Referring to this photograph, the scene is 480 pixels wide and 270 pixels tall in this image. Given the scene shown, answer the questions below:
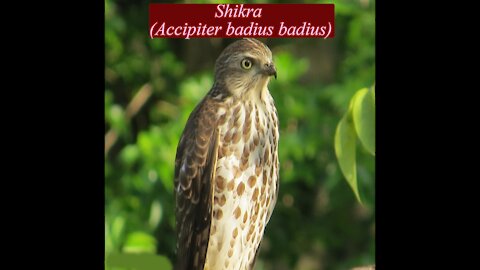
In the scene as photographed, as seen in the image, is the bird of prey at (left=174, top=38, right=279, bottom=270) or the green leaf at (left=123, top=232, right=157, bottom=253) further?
the green leaf at (left=123, top=232, right=157, bottom=253)

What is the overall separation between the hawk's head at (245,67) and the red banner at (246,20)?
0.15ft

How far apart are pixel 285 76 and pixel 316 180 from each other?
0.63 meters

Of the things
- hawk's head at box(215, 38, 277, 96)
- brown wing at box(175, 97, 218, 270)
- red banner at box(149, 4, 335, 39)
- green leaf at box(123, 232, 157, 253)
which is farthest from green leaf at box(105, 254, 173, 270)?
red banner at box(149, 4, 335, 39)

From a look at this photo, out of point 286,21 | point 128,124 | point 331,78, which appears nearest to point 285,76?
point 331,78

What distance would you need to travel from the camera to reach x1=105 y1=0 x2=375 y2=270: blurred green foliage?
11.6ft

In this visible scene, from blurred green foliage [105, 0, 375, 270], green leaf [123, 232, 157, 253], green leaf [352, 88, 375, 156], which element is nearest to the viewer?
green leaf [352, 88, 375, 156]

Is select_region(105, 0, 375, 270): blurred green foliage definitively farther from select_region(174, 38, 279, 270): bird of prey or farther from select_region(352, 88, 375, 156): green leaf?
select_region(352, 88, 375, 156): green leaf

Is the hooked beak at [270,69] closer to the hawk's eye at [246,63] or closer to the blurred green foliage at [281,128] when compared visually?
the hawk's eye at [246,63]

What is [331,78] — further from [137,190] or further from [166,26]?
[166,26]

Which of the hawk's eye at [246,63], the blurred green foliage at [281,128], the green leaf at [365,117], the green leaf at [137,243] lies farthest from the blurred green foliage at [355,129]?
the blurred green foliage at [281,128]

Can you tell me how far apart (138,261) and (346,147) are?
754 millimetres

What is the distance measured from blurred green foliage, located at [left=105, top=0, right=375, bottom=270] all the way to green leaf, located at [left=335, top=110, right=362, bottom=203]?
3.72 feet

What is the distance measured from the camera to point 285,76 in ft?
12.0

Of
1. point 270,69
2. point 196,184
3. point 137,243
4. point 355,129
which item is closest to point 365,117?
point 355,129
